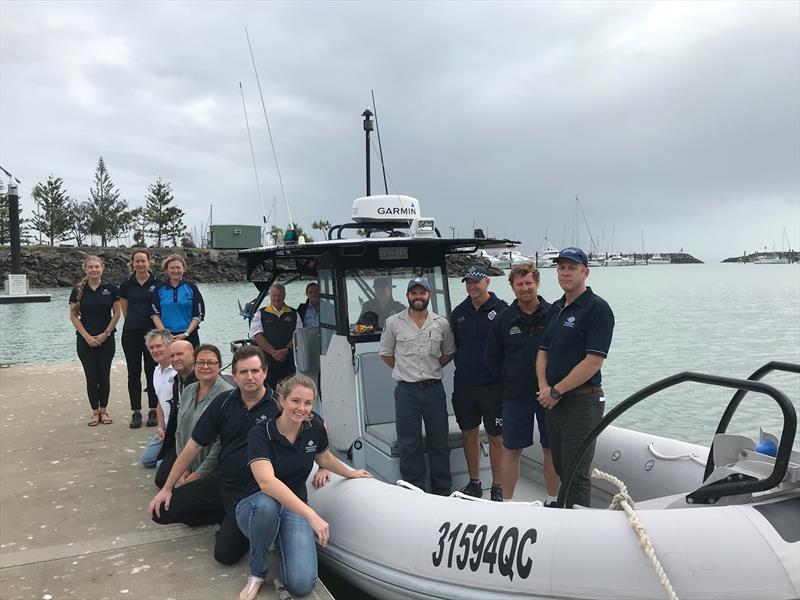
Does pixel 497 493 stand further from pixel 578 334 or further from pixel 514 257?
pixel 514 257

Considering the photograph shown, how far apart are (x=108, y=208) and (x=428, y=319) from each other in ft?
232

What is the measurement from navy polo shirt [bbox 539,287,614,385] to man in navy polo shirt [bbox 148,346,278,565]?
1.57 m

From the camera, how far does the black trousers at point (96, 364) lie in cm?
605

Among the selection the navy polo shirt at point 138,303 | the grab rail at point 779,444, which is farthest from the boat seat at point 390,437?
the navy polo shirt at point 138,303

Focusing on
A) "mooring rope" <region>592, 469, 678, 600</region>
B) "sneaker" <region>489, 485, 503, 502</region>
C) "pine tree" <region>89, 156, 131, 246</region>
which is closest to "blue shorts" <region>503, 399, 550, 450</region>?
"sneaker" <region>489, 485, 503, 502</region>

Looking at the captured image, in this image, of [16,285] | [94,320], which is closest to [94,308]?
[94,320]

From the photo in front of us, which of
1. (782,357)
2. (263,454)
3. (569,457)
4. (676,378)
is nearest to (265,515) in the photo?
(263,454)

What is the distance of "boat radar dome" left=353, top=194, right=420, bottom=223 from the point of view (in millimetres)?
4945

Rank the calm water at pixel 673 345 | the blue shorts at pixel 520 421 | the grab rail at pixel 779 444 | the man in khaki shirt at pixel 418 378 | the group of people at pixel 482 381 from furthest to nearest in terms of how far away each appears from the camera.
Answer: the calm water at pixel 673 345 → the man in khaki shirt at pixel 418 378 → the blue shorts at pixel 520 421 → the group of people at pixel 482 381 → the grab rail at pixel 779 444

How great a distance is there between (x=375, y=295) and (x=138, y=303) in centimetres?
267

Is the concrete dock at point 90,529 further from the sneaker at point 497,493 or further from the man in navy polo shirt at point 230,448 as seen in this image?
the sneaker at point 497,493

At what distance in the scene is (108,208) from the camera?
66.8m

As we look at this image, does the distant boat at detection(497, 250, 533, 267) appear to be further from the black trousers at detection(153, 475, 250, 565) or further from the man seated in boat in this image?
the black trousers at detection(153, 475, 250, 565)

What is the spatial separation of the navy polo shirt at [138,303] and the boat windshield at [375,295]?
2.43 m
